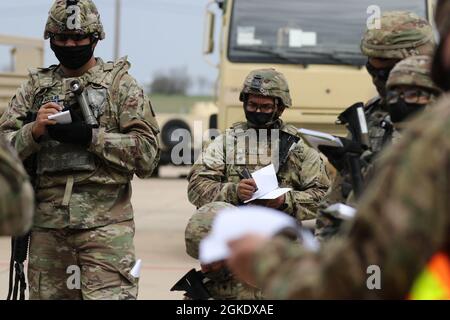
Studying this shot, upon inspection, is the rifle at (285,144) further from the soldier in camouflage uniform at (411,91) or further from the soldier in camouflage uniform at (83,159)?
the soldier in camouflage uniform at (411,91)

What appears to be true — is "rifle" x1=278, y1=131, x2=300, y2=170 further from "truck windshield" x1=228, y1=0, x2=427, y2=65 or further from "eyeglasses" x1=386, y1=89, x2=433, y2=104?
"truck windshield" x1=228, y1=0, x2=427, y2=65

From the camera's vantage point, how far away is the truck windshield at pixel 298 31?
10.7 m

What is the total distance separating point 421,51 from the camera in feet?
15.4

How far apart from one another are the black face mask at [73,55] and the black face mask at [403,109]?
86.2 inches

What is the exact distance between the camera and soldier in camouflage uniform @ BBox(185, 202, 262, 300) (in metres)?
4.63

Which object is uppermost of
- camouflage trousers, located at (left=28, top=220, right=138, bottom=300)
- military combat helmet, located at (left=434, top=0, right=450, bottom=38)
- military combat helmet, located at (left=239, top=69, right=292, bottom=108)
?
military combat helmet, located at (left=434, top=0, right=450, bottom=38)

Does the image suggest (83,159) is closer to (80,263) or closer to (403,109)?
(80,263)

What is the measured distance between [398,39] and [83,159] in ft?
5.49

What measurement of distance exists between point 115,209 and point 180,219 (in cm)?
987

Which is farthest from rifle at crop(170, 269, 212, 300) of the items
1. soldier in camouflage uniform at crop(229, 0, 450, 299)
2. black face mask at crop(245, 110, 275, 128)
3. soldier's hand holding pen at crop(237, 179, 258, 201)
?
soldier in camouflage uniform at crop(229, 0, 450, 299)

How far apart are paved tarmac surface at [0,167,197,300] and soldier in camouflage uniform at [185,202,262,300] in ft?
11.4

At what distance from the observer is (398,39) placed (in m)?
4.62
